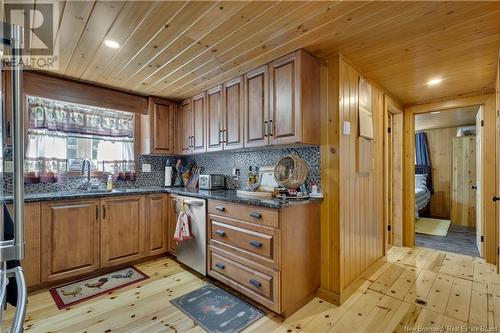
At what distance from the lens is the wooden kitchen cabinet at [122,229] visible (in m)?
2.74

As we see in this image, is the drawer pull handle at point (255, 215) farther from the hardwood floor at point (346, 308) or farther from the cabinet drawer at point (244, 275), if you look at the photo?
the hardwood floor at point (346, 308)

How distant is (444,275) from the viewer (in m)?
2.71

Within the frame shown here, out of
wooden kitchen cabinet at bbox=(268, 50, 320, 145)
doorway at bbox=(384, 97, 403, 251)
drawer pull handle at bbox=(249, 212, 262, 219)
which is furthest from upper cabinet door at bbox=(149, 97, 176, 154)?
doorway at bbox=(384, 97, 403, 251)

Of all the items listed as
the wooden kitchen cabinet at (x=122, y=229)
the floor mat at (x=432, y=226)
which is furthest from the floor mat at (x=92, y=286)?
the floor mat at (x=432, y=226)

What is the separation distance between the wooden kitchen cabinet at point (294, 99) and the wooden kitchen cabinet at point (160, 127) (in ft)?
6.18

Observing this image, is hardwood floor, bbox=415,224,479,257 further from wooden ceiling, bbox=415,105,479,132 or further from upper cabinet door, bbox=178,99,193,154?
upper cabinet door, bbox=178,99,193,154

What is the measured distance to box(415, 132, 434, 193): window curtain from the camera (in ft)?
19.4

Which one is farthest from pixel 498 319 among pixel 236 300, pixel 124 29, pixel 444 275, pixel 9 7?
pixel 9 7

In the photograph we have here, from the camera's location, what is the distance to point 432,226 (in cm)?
497

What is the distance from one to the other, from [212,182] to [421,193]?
4.62 m

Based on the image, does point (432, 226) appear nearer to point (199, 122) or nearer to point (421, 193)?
point (421, 193)

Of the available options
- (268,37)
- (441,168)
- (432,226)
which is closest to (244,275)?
(268,37)

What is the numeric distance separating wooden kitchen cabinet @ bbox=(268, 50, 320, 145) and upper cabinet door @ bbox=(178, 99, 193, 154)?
153 centimetres

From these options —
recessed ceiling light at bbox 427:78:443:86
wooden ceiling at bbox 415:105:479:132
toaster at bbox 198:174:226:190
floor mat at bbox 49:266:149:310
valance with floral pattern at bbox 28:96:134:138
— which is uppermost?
recessed ceiling light at bbox 427:78:443:86
